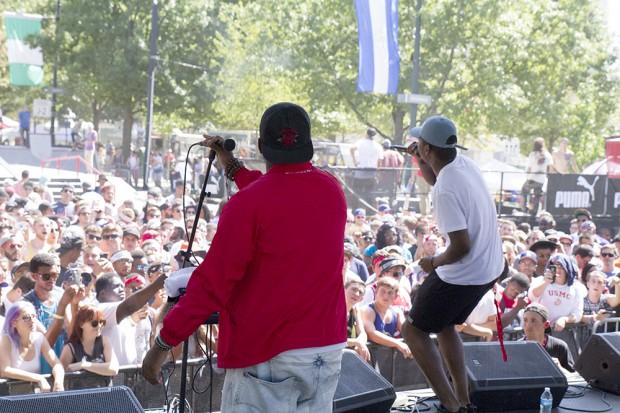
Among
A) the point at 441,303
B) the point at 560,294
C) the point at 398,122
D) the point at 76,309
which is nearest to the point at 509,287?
the point at 560,294

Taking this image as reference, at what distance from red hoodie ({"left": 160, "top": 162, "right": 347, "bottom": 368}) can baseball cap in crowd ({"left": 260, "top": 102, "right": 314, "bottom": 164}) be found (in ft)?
0.12

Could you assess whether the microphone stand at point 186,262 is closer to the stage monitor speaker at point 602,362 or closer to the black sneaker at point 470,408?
the black sneaker at point 470,408

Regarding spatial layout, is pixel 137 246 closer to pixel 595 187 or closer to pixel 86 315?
pixel 86 315

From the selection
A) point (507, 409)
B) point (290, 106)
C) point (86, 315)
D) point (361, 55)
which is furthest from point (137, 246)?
point (361, 55)

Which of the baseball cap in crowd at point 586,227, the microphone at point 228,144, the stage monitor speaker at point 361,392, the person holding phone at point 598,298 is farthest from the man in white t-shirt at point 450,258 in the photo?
the baseball cap in crowd at point 586,227

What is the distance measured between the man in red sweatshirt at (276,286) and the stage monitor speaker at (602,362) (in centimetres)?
297

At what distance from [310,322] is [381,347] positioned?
4.11 m

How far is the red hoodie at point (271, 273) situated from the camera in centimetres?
326

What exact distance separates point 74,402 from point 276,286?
47.6 inches

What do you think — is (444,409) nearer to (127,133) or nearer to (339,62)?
(339,62)

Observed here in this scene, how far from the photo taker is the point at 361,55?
18219 millimetres

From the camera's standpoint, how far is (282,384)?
11.1ft

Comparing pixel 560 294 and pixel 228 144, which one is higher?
pixel 228 144

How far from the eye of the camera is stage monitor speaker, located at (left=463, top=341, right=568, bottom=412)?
→ 17.5 feet
